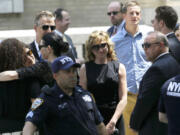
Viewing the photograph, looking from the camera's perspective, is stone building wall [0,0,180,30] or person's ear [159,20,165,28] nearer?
person's ear [159,20,165,28]

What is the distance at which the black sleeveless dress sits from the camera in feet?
18.8

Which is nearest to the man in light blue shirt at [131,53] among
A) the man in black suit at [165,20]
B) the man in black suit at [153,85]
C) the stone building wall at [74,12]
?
the man in black suit at [165,20]

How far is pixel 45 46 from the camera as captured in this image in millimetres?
5629

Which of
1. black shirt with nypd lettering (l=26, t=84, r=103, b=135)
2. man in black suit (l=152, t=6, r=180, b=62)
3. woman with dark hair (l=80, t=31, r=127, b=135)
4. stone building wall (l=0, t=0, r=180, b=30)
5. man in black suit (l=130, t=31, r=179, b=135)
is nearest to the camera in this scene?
black shirt with nypd lettering (l=26, t=84, r=103, b=135)

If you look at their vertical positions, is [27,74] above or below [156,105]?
above

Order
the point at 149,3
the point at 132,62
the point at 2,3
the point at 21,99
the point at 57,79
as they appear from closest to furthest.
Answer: the point at 57,79 → the point at 21,99 → the point at 132,62 → the point at 2,3 → the point at 149,3

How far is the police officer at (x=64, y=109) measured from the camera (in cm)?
439

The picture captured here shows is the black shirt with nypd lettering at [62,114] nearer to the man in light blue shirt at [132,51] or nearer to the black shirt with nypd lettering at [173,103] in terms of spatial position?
the black shirt with nypd lettering at [173,103]

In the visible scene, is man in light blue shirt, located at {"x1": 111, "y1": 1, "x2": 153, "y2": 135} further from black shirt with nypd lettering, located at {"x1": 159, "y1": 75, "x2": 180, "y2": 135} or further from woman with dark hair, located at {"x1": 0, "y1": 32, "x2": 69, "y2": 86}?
black shirt with nypd lettering, located at {"x1": 159, "y1": 75, "x2": 180, "y2": 135}

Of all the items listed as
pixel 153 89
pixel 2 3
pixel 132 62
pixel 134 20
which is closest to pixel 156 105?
pixel 153 89

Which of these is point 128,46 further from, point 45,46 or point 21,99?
point 21,99

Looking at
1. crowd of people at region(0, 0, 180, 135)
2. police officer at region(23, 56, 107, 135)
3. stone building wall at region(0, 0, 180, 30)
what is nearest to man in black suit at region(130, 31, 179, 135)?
crowd of people at region(0, 0, 180, 135)

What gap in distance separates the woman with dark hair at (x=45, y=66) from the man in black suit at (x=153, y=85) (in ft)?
3.07

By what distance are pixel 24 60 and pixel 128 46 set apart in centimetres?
171
